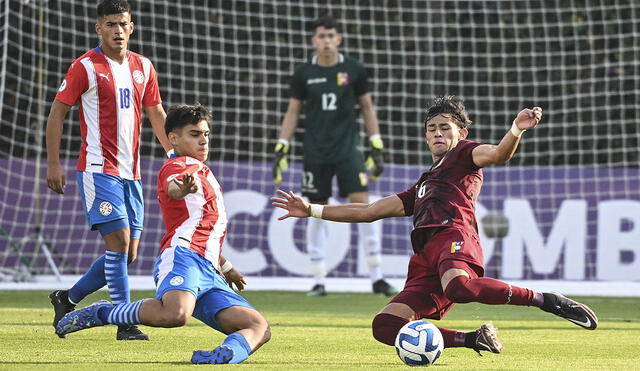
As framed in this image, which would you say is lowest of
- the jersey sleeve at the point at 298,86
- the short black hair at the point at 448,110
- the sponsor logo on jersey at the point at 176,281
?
the sponsor logo on jersey at the point at 176,281

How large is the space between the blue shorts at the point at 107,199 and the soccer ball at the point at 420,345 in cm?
197

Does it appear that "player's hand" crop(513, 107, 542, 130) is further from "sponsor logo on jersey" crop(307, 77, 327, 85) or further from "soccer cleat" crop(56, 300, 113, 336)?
"sponsor logo on jersey" crop(307, 77, 327, 85)

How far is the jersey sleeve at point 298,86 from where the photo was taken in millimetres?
10617

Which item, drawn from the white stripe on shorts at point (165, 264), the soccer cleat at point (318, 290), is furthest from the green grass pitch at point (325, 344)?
the soccer cleat at point (318, 290)

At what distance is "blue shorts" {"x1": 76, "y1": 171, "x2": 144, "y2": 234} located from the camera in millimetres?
6383

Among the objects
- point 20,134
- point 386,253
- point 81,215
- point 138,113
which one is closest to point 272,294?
point 386,253

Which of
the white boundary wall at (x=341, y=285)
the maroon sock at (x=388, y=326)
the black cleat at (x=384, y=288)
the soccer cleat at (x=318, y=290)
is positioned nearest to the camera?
the maroon sock at (x=388, y=326)

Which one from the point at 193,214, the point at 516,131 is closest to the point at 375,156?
the point at 193,214

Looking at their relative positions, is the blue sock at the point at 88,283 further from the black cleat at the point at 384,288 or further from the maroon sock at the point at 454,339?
the black cleat at the point at 384,288

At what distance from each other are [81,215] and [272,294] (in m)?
2.80

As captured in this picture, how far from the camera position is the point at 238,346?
5105 mm

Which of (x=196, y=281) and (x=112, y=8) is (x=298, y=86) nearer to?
(x=112, y=8)

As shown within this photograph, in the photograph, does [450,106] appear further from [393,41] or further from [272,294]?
[393,41]

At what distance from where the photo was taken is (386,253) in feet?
40.5
